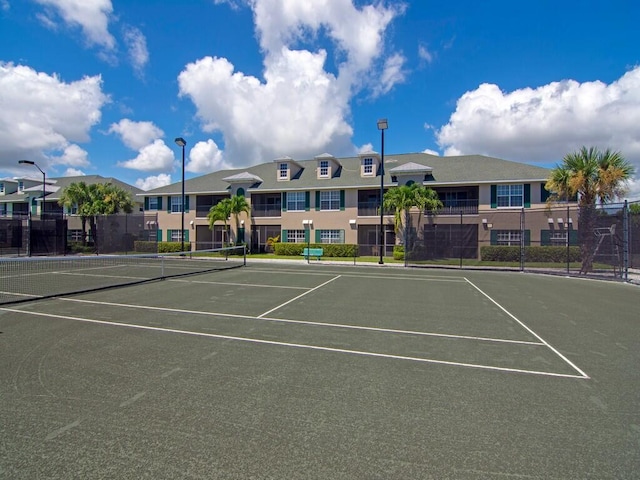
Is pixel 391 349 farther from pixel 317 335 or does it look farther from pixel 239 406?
pixel 239 406

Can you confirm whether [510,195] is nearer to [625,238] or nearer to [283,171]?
[625,238]

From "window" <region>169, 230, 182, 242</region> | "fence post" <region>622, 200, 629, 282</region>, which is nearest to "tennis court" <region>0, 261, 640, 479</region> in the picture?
"fence post" <region>622, 200, 629, 282</region>

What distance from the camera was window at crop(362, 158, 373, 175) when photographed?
35.6 metres

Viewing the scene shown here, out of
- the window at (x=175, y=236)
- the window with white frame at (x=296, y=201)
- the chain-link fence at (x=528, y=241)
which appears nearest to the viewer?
the chain-link fence at (x=528, y=241)

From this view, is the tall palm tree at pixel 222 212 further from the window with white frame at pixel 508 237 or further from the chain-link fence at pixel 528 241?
the window with white frame at pixel 508 237

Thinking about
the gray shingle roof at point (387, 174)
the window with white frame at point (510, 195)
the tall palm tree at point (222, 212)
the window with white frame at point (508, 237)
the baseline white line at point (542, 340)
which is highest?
the gray shingle roof at point (387, 174)

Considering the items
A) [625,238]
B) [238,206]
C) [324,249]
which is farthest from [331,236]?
[625,238]

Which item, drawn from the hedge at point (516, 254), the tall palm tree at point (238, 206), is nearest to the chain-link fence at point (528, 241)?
the hedge at point (516, 254)

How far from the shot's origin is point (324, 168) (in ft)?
122

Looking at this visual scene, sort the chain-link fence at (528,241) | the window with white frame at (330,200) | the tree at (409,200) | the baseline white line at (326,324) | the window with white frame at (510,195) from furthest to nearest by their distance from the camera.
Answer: the window with white frame at (330,200), the window with white frame at (510,195), the tree at (409,200), the chain-link fence at (528,241), the baseline white line at (326,324)

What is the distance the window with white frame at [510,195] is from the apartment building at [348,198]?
72 mm

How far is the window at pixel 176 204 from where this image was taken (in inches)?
1578

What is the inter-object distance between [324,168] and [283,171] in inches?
172

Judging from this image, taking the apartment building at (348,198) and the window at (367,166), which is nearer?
the apartment building at (348,198)
